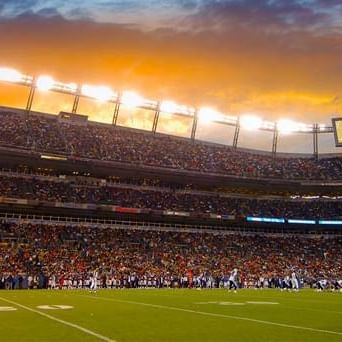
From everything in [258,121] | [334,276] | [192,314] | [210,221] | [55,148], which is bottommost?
[192,314]

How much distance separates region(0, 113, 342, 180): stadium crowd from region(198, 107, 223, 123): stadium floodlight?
11.0 feet

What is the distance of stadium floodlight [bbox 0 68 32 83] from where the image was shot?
48.2 m

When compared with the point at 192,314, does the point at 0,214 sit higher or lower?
higher

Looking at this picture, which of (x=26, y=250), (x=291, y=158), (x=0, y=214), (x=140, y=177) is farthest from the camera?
(x=291, y=158)

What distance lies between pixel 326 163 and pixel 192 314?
1946 inches

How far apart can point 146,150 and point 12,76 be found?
14.7 m

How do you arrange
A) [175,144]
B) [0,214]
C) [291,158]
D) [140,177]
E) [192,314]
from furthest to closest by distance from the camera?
1. [291,158]
2. [175,144]
3. [140,177]
4. [0,214]
5. [192,314]

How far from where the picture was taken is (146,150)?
178 feet

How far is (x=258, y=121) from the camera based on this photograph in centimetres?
6131

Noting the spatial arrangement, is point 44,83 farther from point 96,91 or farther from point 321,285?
point 321,285

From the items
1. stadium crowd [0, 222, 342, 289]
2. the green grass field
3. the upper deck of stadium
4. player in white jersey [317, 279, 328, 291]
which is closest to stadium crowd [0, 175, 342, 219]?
stadium crowd [0, 222, 342, 289]

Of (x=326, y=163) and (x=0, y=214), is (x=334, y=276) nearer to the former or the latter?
(x=326, y=163)

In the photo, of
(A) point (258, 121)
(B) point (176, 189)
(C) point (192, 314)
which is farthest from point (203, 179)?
(C) point (192, 314)

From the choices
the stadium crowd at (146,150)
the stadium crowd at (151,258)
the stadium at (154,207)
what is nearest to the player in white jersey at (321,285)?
the stadium at (154,207)
